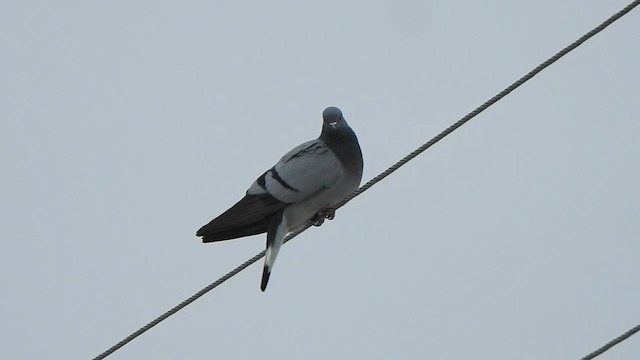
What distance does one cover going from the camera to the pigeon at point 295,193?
816 cm

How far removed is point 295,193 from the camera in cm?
834

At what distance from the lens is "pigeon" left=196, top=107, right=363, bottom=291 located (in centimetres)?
816

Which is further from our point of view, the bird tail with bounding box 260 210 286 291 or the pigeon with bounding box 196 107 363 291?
the pigeon with bounding box 196 107 363 291

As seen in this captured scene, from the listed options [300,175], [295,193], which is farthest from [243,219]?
[300,175]

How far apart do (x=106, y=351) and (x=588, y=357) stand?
7.85 ft

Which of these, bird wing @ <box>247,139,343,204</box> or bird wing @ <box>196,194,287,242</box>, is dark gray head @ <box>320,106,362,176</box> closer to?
bird wing @ <box>247,139,343,204</box>

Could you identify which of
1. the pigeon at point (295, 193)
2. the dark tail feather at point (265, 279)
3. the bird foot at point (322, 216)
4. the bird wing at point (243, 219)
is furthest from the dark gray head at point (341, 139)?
the dark tail feather at point (265, 279)

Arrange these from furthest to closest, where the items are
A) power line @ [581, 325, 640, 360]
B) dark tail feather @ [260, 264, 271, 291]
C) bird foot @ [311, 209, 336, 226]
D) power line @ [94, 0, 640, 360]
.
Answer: bird foot @ [311, 209, 336, 226] < dark tail feather @ [260, 264, 271, 291] < power line @ [94, 0, 640, 360] < power line @ [581, 325, 640, 360]

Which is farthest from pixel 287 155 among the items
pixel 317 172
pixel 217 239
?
pixel 217 239

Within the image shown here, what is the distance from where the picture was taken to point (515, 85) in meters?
6.17

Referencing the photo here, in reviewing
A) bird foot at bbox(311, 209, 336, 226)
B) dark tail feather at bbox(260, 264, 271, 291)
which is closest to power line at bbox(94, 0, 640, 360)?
dark tail feather at bbox(260, 264, 271, 291)

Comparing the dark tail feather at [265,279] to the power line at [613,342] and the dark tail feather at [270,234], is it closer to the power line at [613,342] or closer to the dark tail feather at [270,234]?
the dark tail feather at [270,234]

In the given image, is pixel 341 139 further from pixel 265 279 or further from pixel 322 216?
pixel 265 279

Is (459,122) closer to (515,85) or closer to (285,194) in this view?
(515,85)
